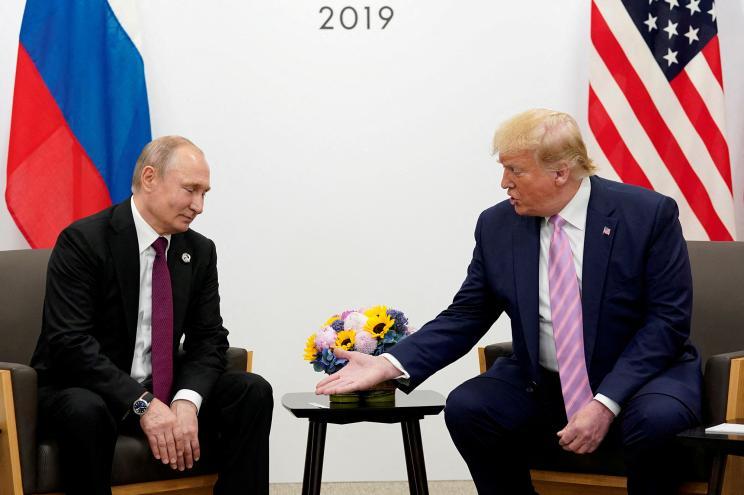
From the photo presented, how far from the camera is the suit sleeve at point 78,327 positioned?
319 cm

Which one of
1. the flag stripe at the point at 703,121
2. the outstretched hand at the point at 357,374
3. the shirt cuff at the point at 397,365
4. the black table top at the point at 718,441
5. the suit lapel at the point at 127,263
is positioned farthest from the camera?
the flag stripe at the point at 703,121

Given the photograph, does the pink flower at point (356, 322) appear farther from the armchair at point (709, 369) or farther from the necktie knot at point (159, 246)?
the necktie knot at point (159, 246)

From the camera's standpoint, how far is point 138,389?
319 cm

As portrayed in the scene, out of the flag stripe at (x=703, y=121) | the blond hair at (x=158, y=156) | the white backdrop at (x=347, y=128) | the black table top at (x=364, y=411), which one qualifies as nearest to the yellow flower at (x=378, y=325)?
the black table top at (x=364, y=411)

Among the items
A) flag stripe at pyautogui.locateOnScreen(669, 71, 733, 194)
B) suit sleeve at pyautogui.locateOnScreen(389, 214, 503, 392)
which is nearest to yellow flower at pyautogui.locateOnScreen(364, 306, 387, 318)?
suit sleeve at pyautogui.locateOnScreen(389, 214, 503, 392)

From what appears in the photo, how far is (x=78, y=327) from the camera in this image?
3271mm

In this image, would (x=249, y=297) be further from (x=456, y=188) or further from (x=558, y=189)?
(x=558, y=189)

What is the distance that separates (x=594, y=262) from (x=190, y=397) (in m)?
1.32

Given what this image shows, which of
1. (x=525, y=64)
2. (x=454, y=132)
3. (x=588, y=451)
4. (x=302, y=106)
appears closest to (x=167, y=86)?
(x=302, y=106)

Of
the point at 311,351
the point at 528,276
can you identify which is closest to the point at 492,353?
the point at 528,276

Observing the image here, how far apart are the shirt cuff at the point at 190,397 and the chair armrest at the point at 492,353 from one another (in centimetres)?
99

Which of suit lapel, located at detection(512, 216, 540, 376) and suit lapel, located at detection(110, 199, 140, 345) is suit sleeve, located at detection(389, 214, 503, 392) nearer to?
suit lapel, located at detection(512, 216, 540, 376)

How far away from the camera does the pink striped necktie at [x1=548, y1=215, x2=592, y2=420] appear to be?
3.13 m

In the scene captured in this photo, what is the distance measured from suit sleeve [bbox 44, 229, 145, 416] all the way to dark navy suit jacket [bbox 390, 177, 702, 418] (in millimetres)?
868
